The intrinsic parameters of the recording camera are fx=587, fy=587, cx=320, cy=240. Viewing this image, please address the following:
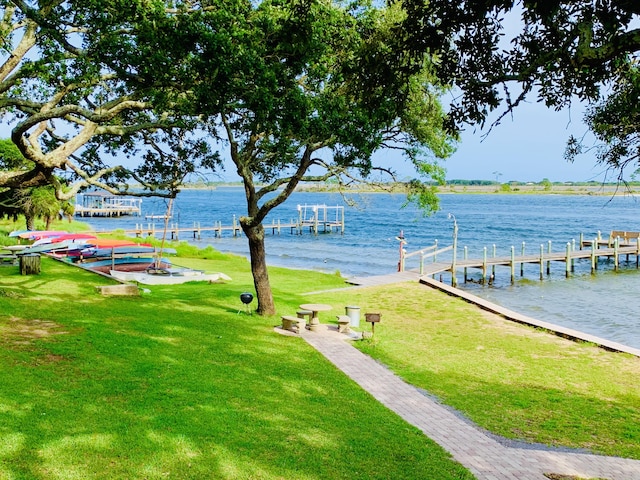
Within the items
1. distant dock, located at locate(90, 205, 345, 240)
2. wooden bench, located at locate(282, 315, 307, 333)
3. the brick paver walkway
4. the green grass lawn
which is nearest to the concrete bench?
the green grass lawn

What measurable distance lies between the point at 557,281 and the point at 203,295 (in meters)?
24.0

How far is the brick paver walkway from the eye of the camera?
24.3 feet

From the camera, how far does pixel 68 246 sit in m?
26.8

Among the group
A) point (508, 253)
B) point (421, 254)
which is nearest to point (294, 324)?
point (421, 254)

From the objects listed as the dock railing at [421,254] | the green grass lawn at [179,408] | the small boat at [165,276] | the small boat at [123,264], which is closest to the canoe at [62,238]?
the small boat at [123,264]

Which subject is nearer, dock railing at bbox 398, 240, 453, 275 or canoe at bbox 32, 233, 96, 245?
canoe at bbox 32, 233, 96, 245

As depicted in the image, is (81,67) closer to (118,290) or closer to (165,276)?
(118,290)

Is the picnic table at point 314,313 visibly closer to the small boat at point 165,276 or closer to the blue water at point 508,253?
the blue water at point 508,253

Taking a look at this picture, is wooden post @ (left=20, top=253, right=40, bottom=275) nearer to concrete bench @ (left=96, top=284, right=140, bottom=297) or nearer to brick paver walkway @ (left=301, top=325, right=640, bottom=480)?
concrete bench @ (left=96, top=284, right=140, bottom=297)

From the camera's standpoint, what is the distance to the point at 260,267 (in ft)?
55.5

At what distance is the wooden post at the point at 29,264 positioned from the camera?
818 inches

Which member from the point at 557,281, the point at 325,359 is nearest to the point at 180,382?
the point at 325,359

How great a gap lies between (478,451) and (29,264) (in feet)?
59.2

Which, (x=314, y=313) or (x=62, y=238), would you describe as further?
(x=62, y=238)
